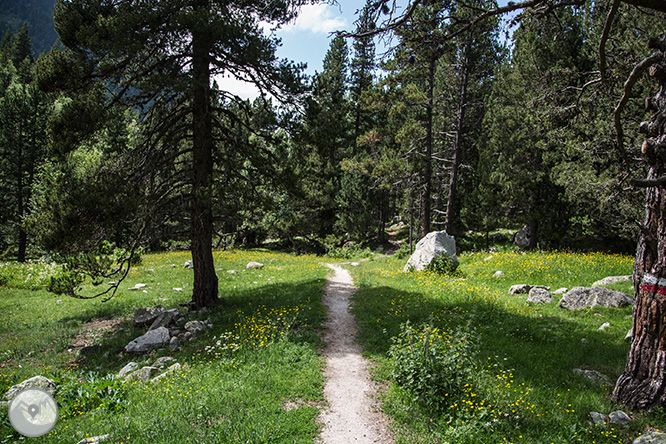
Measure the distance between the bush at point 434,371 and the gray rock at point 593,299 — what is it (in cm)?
587

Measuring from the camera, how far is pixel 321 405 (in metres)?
5.92

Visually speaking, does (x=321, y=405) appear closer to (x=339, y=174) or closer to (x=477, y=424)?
(x=477, y=424)

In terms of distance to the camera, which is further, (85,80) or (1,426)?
(85,80)

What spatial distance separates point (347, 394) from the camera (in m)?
6.33

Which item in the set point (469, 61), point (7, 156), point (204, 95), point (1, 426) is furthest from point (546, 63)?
point (7, 156)

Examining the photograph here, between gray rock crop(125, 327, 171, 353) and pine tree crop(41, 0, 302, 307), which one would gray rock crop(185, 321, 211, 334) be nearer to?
gray rock crop(125, 327, 171, 353)

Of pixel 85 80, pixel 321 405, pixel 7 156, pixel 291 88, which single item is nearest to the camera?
pixel 321 405

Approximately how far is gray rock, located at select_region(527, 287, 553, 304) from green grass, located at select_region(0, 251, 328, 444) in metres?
6.96

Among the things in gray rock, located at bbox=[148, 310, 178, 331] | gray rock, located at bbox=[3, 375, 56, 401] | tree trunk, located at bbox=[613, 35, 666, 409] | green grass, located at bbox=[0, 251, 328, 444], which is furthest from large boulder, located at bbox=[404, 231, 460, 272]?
gray rock, located at bbox=[3, 375, 56, 401]

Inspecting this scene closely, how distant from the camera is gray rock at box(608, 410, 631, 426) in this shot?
5.02 m

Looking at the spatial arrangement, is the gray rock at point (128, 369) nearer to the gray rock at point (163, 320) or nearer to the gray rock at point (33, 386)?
the gray rock at point (33, 386)

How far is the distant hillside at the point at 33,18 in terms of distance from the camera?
16627 cm

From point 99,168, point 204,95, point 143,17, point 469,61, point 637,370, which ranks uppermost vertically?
point 469,61

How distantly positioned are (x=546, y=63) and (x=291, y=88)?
60.8ft
